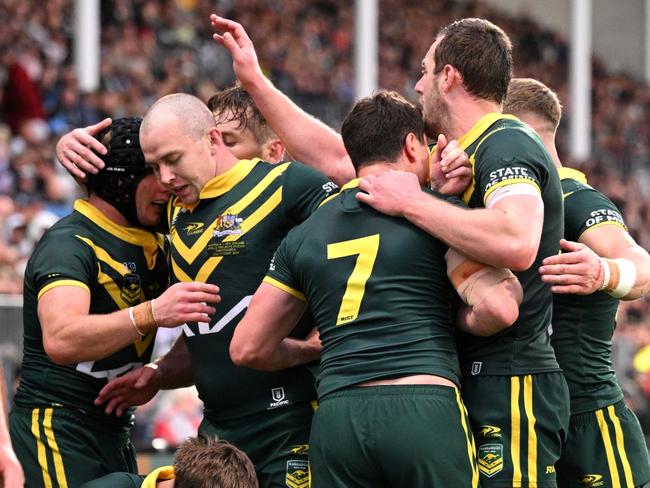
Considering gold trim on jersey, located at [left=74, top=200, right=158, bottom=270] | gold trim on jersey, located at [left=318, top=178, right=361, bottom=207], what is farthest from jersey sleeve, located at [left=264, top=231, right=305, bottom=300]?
gold trim on jersey, located at [left=74, top=200, right=158, bottom=270]

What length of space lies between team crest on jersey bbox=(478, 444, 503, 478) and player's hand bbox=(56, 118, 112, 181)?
2.07 metres

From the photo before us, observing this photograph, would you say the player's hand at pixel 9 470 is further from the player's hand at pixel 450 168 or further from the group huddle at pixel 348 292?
the player's hand at pixel 450 168

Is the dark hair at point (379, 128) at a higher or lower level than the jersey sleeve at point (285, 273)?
higher

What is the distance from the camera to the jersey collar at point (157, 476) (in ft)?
15.9

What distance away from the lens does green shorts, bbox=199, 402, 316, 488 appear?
4.94 m

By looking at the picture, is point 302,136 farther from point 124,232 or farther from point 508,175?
point 508,175

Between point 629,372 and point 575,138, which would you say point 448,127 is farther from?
point 575,138

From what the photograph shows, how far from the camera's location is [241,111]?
18.9 ft

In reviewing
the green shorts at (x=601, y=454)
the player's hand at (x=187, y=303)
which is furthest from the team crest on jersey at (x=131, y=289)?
the green shorts at (x=601, y=454)

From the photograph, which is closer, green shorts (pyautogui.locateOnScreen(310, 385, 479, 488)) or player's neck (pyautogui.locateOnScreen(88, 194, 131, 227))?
green shorts (pyautogui.locateOnScreen(310, 385, 479, 488))

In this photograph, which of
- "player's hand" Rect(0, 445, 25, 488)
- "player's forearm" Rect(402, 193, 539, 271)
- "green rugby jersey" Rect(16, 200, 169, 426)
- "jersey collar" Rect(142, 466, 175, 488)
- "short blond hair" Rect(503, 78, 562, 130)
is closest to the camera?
"player's hand" Rect(0, 445, 25, 488)

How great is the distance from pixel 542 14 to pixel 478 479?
26616mm

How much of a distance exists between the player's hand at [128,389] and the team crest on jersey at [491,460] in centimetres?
162

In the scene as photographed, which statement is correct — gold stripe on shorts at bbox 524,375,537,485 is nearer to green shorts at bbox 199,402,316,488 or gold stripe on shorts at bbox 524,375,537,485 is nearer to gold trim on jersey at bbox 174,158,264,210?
green shorts at bbox 199,402,316,488
